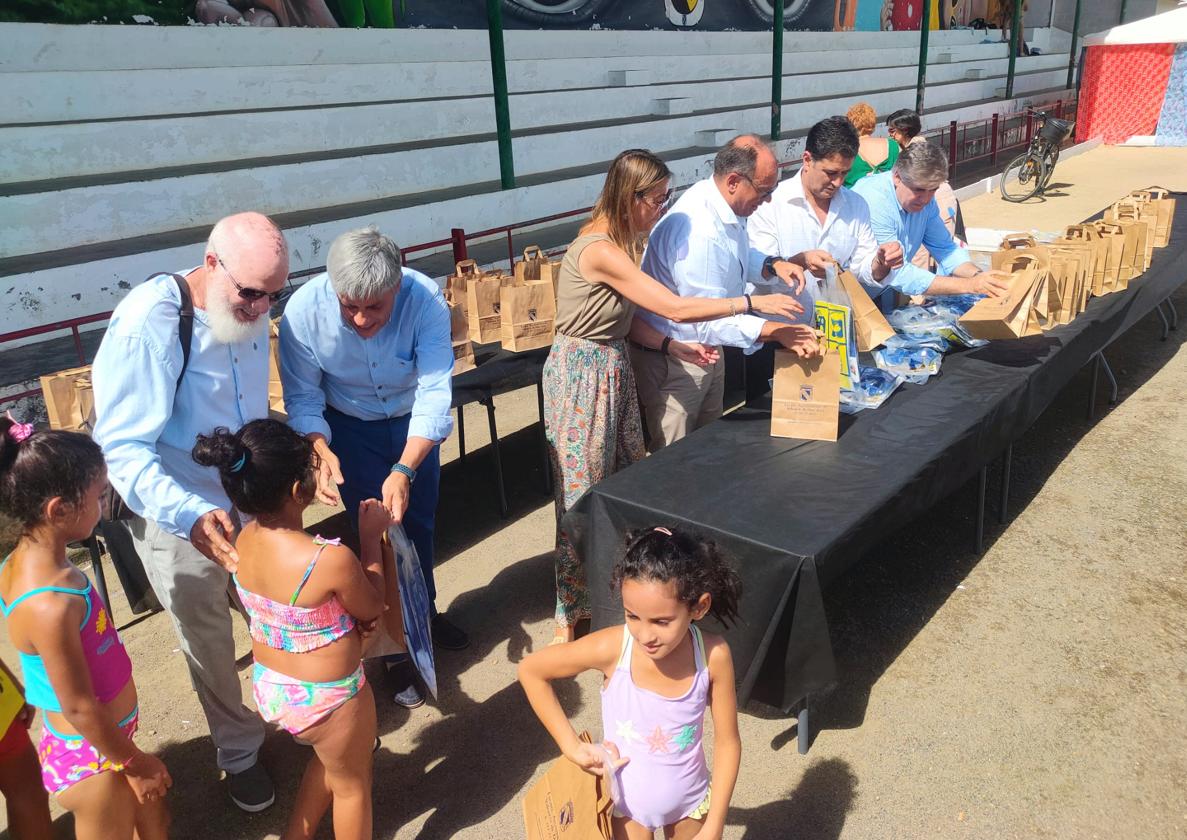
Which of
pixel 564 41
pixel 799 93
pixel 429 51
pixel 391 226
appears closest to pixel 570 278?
pixel 391 226

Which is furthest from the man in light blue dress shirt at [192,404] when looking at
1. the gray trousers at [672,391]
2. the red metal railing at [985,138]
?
the red metal railing at [985,138]

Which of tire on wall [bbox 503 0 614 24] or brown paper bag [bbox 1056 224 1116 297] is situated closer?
brown paper bag [bbox 1056 224 1116 297]

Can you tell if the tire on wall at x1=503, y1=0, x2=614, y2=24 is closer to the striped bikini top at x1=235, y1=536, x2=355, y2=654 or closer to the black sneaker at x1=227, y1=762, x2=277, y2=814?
the black sneaker at x1=227, y1=762, x2=277, y2=814

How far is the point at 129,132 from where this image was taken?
7.05m

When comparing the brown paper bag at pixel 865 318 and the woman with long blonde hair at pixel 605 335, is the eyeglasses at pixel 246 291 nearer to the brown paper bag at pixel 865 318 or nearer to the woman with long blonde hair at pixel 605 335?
the woman with long blonde hair at pixel 605 335

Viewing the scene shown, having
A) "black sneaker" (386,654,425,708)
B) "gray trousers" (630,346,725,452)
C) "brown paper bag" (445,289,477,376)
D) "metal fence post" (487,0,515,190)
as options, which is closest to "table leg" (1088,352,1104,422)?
"gray trousers" (630,346,725,452)

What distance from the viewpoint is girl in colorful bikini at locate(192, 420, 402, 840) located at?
1875 mm

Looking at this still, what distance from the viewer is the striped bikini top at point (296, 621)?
1.90 m

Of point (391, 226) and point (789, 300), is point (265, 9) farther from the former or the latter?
point (789, 300)

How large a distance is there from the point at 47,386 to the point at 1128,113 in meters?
19.4

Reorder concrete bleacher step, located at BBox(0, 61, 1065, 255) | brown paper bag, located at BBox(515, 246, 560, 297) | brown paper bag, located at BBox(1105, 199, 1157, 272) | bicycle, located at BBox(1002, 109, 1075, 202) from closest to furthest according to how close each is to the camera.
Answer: brown paper bag, located at BBox(515, 246, 560, 297) → brown paper bag, located at BBox(1105, 199, 1157, 272) → concrete bleacher step, located at BBox(0, 61, 1065, 255) → bicycle, located at BBox(1002, 109, 1075, 202)

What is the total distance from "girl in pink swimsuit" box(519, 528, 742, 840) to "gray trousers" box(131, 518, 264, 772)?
3.41 ft

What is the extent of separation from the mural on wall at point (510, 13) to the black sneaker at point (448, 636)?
6.38m

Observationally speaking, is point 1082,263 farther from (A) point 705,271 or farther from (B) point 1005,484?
(A) point 705,271
